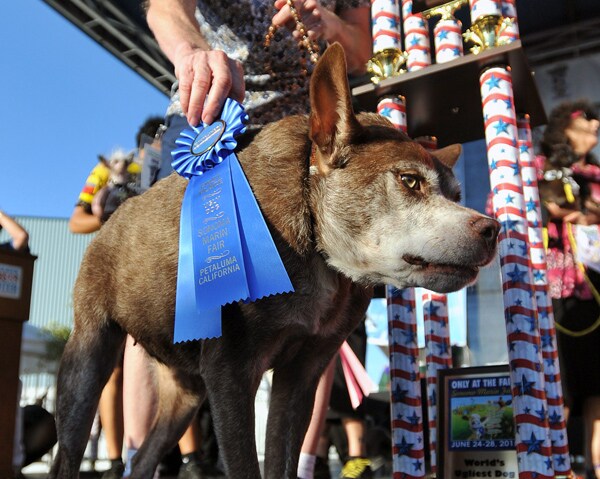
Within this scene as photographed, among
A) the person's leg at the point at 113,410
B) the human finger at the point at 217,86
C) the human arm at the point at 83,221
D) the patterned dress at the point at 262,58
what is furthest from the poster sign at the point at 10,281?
the human finger at the point at 217,86

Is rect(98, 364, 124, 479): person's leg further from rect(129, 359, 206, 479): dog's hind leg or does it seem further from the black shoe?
rect(129, 359, 206, 479): dog's hind leg

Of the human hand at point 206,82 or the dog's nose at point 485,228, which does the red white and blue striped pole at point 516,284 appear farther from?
the human hand at point 206,82

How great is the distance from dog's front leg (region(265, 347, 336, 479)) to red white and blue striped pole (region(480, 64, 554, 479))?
24.2 inches

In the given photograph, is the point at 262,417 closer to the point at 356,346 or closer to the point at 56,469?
the point at 356,346

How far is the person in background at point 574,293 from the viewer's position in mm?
3420

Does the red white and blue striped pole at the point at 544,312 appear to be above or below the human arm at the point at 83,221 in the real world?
below

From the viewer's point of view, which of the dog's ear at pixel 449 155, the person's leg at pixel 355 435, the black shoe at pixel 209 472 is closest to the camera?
the dog's ear at pixel 449 155

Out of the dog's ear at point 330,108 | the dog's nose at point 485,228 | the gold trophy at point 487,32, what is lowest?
the dog's nose at point 485,228

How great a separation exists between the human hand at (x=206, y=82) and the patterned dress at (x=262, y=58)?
1.43 ft

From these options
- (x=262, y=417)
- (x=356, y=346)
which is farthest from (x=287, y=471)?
(x=262, y=417)

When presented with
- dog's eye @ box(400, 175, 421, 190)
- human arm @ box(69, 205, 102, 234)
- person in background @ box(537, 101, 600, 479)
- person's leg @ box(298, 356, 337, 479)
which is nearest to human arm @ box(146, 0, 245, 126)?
dog's eye @ box(400, 175, 421, 190)

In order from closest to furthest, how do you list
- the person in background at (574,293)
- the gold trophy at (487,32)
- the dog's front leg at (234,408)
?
1. the dog's front leg at (234,408)
2. the gold trophy at (487,32)
3. the person in background at (574,293)

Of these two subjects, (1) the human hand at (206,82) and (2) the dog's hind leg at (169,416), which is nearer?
(1) the human hand at (206,82)

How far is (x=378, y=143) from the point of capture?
1.56m
